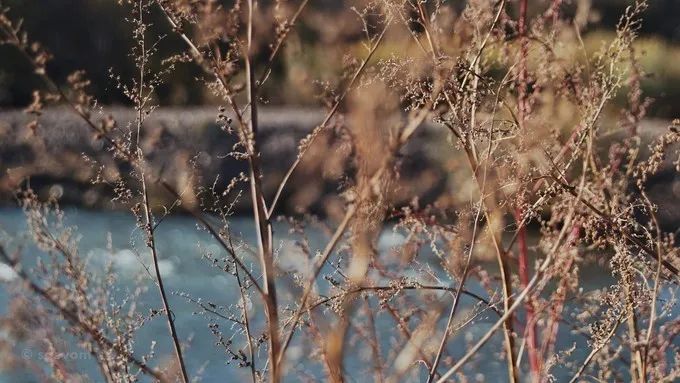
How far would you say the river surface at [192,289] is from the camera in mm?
4809

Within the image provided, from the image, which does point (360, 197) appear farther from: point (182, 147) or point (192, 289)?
point (182, 147)

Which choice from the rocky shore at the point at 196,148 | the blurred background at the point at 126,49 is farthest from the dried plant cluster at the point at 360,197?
the blurred background at the point at 126,49

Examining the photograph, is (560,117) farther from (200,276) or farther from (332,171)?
(200,276)

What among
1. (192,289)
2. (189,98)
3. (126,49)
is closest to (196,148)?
(192,289)

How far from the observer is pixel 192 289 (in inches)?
A: 256

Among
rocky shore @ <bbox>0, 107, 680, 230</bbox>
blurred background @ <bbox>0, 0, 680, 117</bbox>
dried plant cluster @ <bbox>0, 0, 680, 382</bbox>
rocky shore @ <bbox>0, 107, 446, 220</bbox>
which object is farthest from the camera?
blurred background @ <bbox>0, 0, 680, 117</bbox>

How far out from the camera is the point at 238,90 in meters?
1.38

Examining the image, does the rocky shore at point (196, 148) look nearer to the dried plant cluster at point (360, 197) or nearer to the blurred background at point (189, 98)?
the blurred background at point (189, 98)

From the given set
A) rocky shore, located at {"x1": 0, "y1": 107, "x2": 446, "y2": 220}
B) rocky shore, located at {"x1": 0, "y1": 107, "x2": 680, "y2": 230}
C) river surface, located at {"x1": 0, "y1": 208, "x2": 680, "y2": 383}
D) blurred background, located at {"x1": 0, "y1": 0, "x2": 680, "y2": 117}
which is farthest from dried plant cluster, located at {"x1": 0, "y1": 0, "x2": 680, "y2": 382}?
blurred background, located at {"x1": 0, "y1": 0, "x2": 680, "y2": 117}

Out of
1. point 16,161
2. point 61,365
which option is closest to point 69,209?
point 16,161

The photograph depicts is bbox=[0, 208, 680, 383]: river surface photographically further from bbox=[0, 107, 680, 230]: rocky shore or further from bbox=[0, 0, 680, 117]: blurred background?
bbox=[0, 0, 680, 117]: blurred background

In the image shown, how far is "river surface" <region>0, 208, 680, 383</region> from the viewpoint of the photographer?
481 centimetres


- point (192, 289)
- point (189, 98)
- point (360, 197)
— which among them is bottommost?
point (360, 197)

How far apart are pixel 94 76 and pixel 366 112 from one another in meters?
10.2
